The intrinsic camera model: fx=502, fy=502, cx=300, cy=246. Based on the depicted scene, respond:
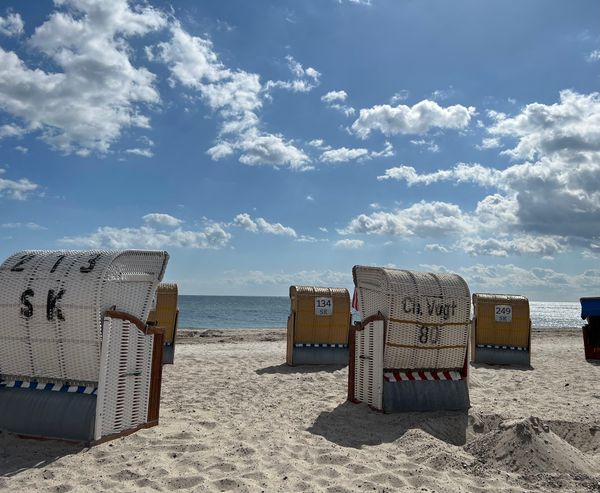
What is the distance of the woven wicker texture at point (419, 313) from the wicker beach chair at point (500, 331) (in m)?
7.03

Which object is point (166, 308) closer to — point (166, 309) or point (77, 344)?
point (166, 309)

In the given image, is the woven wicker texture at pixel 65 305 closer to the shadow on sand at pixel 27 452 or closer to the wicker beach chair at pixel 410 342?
the shadow on sand at pixel 27 452

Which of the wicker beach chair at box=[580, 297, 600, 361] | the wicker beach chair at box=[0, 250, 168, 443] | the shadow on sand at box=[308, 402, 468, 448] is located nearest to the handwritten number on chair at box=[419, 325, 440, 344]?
the shadow on sand at box=[308, 402, 468, 448]

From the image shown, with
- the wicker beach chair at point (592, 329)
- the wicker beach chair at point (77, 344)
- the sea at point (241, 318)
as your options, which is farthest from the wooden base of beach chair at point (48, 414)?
the sea at point (241, 318)

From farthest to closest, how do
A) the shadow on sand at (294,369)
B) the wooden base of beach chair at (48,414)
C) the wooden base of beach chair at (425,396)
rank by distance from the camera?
the shadow on sand at (294,369)
the wooden base of beach chair at (425,396)
the wooden base of beach chair at (48,414)

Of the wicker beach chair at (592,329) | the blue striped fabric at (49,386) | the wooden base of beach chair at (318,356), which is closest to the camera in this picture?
the blue striped fabric at (49,386)

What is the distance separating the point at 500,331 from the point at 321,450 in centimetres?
1078

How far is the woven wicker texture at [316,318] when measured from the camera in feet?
43.8

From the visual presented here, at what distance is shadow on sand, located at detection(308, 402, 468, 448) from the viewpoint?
22.3ft

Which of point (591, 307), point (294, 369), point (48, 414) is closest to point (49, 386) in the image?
point (48, 414)

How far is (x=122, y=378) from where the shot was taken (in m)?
6.36

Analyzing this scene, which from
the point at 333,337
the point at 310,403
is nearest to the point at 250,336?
the point at 333,337

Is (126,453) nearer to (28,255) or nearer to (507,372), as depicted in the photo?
(28,255)

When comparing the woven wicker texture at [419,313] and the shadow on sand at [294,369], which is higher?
the woven wicker texture at [419,313]
